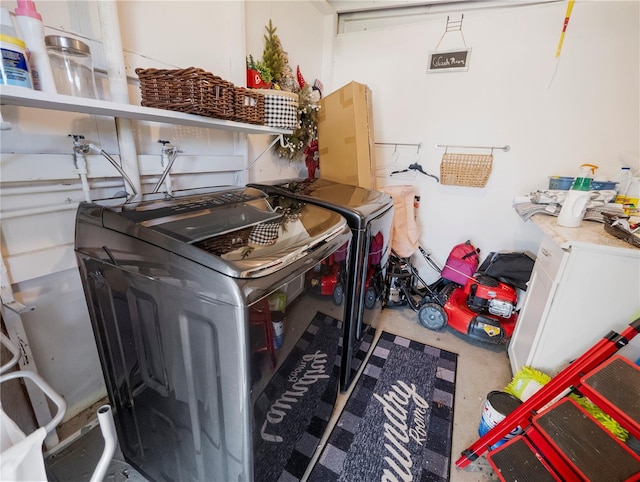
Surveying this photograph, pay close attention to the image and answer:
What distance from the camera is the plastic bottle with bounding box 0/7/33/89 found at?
67 cm

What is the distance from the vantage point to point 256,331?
710 mm

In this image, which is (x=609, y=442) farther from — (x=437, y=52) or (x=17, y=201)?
(x=437, y=52)

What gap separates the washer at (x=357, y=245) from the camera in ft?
4.54

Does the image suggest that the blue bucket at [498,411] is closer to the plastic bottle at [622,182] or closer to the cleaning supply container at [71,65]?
the plastic bottle at [622,182]

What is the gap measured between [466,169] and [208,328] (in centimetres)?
246

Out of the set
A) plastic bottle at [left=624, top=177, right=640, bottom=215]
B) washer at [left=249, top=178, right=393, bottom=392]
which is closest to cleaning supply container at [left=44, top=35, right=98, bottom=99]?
washer at [left=249, top=178, right=393, bottom=392]

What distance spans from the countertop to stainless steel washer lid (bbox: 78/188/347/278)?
42.3 inches

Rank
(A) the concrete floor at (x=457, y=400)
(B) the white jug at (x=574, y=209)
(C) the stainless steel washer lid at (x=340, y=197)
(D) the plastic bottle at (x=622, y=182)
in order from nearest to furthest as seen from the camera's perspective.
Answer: (A) the concrete floor at (x=457, y=400), (C) the stainless steel washer lid at (x=340, y=197), (B) the white jug at (x=574, y=209), (D) the plastic bottle at (x=622, y=182)

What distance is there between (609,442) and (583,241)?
0.80 metres

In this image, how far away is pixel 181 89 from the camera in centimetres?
102

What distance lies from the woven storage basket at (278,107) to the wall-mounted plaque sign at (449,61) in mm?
1599

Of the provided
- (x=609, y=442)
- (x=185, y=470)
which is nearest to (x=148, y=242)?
(x=185, y=470)

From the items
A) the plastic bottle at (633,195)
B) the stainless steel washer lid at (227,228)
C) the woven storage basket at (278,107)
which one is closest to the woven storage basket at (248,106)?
the woven storage basket at (278,107)

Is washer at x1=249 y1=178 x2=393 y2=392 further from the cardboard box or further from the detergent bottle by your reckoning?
the detergent bottle
